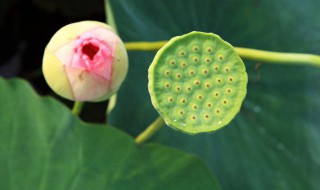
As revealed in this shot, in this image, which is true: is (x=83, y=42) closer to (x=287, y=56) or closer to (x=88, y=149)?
(x=88, y=149)

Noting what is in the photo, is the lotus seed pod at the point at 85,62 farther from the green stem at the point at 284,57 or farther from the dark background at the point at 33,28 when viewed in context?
the dark background at the point at 33,28

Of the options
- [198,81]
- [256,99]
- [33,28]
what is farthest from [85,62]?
[33,28]

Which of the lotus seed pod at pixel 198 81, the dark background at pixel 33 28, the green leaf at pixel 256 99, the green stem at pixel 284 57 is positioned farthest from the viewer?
the dark background at pixel 33 28

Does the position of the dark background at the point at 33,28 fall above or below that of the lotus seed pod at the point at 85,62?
below

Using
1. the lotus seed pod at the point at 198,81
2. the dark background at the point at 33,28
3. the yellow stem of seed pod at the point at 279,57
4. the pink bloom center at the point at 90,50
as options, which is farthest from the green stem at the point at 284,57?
the dark background at the point at 33,28

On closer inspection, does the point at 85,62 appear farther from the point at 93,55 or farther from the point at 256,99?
the point at 256,99

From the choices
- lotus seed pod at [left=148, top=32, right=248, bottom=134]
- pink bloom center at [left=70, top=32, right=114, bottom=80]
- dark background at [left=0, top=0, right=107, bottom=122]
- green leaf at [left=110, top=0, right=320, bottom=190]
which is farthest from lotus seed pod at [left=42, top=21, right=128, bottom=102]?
dark background at [left=0, top=0, right=107, bottom=122]

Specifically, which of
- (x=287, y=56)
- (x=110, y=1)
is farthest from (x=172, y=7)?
(x=287, y=56)

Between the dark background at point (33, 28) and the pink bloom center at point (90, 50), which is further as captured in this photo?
the dark background at point (33, 28)
